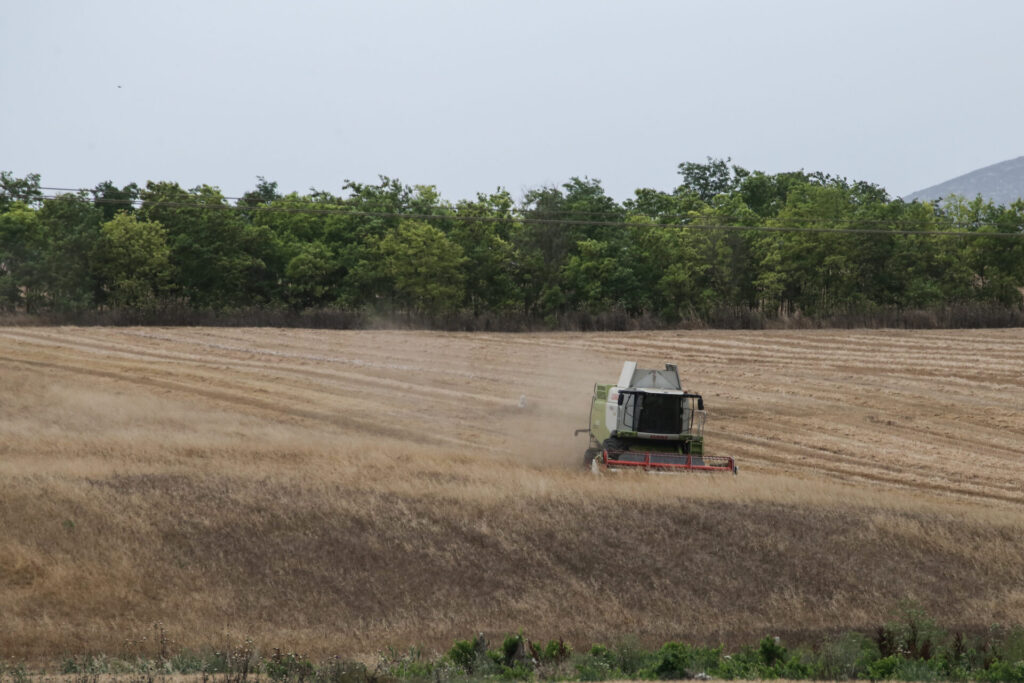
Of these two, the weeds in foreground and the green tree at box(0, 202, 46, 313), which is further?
the green tree at box(0, 202, 46, 313)

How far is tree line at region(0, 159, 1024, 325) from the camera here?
5919 cm

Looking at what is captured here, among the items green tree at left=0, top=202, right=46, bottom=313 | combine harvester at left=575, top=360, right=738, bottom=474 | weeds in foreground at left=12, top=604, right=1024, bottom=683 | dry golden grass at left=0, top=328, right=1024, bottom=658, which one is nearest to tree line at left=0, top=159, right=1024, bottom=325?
green tree at left=0, top=202, right=46, bottom=313

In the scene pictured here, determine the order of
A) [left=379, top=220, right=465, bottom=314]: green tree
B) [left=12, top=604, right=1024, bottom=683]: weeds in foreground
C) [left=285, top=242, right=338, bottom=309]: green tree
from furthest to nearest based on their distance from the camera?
[left=285, top=242, right=338, bottom=309]: green tree → [left=379, top=220, right=465, bottom=314]: green tree → [left=12, top=604, right=1024, bottom=683]: weeds in foreground

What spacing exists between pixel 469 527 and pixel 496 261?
4331 centimetres

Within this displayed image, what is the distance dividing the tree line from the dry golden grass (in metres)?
25.2

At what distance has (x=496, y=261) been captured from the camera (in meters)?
63.3

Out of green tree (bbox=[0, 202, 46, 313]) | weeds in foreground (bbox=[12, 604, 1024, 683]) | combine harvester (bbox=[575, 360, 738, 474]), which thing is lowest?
weeds in foreground (bbox=[12, 604, 1024, 683])

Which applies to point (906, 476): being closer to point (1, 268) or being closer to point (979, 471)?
point (979, 471)

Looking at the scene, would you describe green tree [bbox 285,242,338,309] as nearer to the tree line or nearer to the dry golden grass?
the tree line

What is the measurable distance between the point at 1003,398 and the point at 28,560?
104ft

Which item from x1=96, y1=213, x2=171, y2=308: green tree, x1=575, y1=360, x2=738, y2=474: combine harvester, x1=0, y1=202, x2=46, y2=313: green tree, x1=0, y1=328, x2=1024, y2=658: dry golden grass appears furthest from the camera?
x1=96, y1=213, x2=171, y2=308: green tree

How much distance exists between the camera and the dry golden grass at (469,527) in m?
17.8

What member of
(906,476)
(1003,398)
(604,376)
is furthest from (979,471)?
(604,376)

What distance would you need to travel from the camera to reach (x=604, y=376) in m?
42.7
